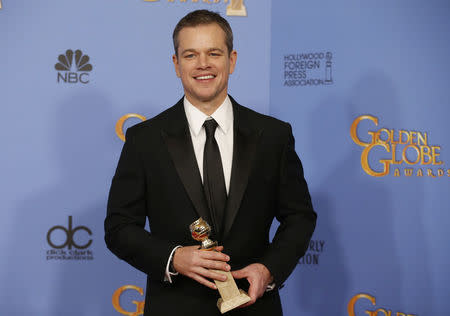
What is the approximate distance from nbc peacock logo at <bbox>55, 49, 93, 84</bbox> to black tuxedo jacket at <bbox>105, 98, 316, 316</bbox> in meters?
1.46

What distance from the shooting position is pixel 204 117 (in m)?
1.68

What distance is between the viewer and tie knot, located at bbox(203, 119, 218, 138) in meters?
1.65

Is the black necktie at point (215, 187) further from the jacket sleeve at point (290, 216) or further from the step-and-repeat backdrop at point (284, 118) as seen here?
the step-and-repeat backdrop at point (284, 118)

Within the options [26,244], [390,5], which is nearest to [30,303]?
[26,244]

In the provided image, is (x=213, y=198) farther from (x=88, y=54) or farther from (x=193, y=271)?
(x=88, y=54)

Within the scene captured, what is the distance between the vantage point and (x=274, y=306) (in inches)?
65.1

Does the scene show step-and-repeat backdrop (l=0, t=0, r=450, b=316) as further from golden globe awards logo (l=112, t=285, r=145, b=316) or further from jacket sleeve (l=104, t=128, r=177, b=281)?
jacket sleeve (l=104, t=128, r=177, b=281)

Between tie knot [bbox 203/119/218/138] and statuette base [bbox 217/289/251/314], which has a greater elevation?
tie knot [bbox 203/119/218/138]

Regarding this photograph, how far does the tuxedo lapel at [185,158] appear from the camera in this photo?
61.4 inches

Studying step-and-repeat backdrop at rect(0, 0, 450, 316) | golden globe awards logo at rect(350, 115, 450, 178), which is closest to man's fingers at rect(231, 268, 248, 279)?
step-and-repeat backdrop at rect(0, 0, 450, 316)

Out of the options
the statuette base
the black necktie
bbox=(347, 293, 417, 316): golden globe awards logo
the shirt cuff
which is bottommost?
bbox=(347, 293, 417, 316): golden globe awards logo

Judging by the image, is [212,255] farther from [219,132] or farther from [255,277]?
[219,132]

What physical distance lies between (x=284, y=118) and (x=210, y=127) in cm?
148

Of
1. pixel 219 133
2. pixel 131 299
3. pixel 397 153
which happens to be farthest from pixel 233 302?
pixel 397 153
